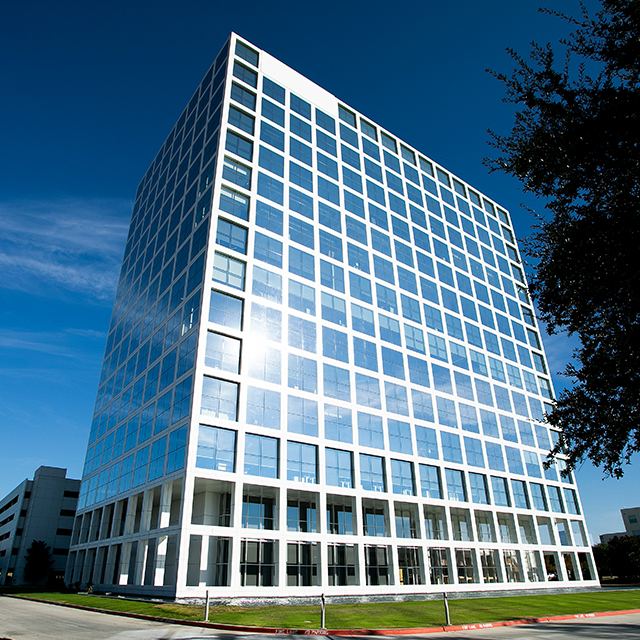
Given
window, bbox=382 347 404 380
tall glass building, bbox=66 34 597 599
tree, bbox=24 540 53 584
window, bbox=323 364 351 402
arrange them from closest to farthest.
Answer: tall glass building, bbox=66 34 597 599, window, bbox=323 364 351 402, window, bbox=382 347 404 380, tree, bbox=24 540 53 584

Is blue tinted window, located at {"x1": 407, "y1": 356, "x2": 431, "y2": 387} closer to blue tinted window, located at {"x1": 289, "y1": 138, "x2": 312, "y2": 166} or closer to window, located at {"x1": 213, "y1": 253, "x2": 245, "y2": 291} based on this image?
window, located at {"x1": 213, "y1": 253, "x2": 245, "y2": 291}

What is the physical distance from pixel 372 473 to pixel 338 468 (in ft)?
14.4

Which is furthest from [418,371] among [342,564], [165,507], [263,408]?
[165,507]

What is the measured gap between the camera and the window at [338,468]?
4350 cm

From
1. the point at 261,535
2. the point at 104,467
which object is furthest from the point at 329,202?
the point at 104,467

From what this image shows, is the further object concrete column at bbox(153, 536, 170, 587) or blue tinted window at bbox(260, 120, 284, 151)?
blue tinted window at bbox(260, 120, 284, 151)

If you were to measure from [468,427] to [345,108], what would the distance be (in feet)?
152

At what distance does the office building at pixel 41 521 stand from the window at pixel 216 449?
6096 centimetres

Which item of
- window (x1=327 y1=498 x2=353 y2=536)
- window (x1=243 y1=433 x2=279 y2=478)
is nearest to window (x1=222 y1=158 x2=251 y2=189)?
window (x1=243 y1=433 x2=279 y2=478)

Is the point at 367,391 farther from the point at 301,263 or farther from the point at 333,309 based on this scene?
the point at 301,263

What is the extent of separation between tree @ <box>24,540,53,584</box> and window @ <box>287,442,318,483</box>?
60.1 meters

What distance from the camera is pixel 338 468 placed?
44.3 metres

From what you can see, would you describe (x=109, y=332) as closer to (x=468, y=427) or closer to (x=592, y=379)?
(x=468, y=427)

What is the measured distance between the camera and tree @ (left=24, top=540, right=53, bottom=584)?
75.6 meters
